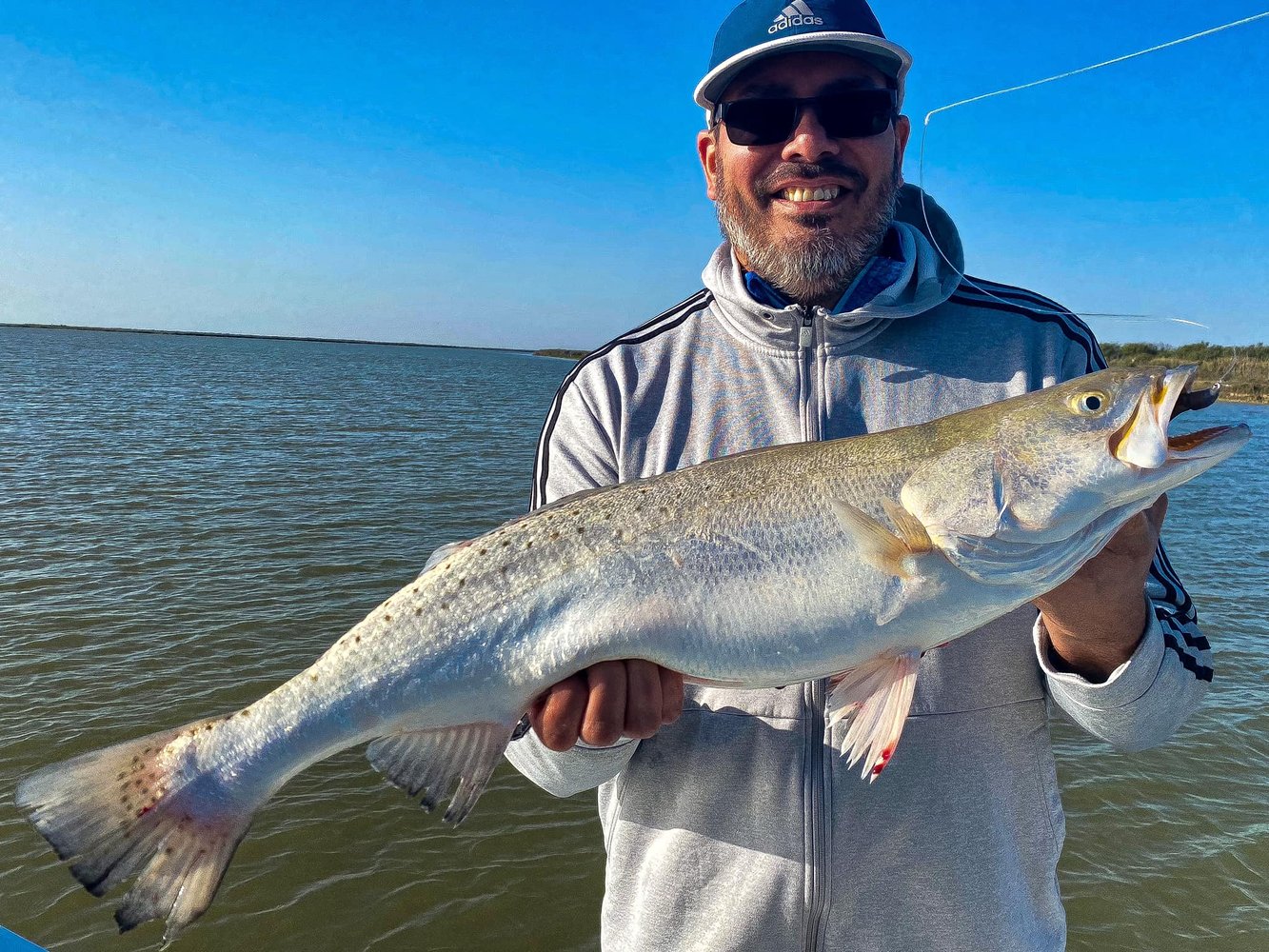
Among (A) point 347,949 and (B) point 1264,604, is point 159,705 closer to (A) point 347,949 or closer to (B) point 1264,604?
(A) point 347,949

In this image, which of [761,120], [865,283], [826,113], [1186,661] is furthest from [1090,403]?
[761,120]

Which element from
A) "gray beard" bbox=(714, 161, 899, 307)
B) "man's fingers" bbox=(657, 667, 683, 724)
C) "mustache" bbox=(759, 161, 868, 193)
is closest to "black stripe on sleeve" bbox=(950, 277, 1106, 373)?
"gray beard" bbox=(714, 161, 899, 307)

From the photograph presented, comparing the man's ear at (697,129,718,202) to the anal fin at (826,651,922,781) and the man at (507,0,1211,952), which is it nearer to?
the man at (507,0,1211,952)

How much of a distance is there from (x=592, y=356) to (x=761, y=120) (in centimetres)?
113

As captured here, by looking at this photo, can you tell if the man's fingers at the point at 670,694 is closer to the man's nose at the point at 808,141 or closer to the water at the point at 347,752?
the man's nose at the point at 808,141

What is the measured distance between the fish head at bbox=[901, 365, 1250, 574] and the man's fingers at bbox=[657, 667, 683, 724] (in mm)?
887

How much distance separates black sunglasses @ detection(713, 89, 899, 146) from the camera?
120 inches

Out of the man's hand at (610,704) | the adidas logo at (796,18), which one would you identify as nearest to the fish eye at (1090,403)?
the man's hand at (610,704)

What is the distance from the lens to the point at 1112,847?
7.26 meters

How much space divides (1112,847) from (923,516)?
6753 millimetres

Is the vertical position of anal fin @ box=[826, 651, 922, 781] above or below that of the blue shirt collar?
below

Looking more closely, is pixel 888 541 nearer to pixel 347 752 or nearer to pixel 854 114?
pixel 854 114

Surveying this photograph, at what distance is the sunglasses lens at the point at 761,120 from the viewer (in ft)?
10.2

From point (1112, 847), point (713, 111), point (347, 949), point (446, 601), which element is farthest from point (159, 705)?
point (1112, 847)
